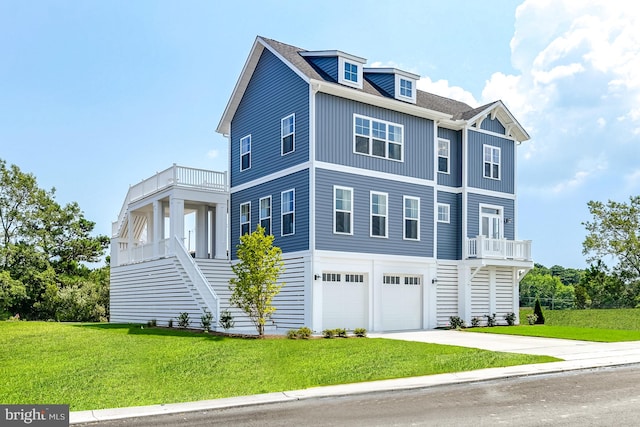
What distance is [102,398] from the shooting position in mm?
10773

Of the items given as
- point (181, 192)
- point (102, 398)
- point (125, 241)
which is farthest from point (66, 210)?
point (102, 398)

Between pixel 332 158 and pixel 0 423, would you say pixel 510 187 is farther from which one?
pixel 0 423

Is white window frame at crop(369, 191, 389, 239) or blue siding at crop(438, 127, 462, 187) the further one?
blue siding at crop(438, 127, 462, 187)

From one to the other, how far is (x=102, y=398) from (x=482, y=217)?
70.7 feet

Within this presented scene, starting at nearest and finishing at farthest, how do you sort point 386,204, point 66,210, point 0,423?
point 0,423, point 386,204, point 66,210

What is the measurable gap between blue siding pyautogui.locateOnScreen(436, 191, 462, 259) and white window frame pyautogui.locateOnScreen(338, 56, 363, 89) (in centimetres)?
626

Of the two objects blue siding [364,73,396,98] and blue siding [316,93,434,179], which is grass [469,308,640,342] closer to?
blue siding [316,93,434,179]

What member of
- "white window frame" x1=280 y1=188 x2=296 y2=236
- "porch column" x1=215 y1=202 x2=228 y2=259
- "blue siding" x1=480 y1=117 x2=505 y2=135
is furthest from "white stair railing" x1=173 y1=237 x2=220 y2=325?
"blue siding" x1=480 y1=117 x2=505 y2=135

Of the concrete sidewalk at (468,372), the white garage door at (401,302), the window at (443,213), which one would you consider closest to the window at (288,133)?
the white garage door at (401,302)

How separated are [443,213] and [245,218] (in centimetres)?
851

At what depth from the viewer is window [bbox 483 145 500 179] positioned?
97.0 ft

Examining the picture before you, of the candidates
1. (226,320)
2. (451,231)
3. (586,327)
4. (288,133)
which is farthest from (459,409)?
(586,327)

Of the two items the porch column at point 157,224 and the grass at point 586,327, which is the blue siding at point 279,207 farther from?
the grass at point 586,327

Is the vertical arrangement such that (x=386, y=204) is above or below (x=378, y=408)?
above
